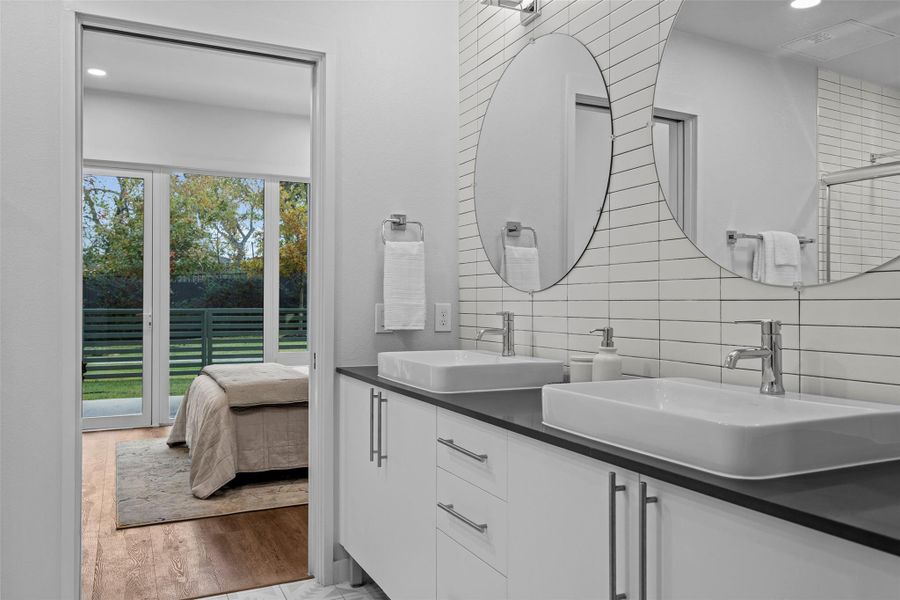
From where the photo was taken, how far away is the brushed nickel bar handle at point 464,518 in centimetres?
155

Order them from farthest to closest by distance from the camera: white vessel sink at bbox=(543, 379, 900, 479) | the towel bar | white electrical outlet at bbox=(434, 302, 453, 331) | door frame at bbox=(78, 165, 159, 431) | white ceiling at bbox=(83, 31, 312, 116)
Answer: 1. door frame at bbox=(78, 165, 159, 431)
2. white ceiling at bbox=(83, 31, 312, 116)
3. white electrical outlet at bbox=(434, 302, 453, 331)
4. the towel bar
5. white vessel sink at bbox=(543, 379, 900, 479)

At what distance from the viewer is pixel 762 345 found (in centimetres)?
136

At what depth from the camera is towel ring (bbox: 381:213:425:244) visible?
267cm

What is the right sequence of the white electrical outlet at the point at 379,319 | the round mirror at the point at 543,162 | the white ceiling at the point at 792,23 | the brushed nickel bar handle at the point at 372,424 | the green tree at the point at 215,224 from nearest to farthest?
1. the white ceiling at the point at 792,23
2. the round mirror at the point at 543,162
3. the brushed nickel bar handle at the point at 372,424
4. the white electrical outlet at the point at 379,319
5. the green tree at the point at 215,224

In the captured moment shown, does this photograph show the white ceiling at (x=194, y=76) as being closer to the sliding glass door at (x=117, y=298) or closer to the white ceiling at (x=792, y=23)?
the sliding glass door at (x=117, y=298)

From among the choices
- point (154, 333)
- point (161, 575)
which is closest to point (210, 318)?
point (154, 333)

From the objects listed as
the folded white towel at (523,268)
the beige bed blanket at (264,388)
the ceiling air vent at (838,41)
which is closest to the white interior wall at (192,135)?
the beige bed blanket at (264,388)

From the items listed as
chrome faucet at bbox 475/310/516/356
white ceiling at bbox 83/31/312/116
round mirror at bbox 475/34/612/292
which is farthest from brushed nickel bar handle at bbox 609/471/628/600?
white ceiling at bbox 83/31/312/116

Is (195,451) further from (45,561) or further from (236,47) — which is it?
(236,47)

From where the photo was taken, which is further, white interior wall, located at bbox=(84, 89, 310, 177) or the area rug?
white interior wall, located at bbox=(84, 89, 310, 177)

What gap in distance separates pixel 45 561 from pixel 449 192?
1968 millimetres

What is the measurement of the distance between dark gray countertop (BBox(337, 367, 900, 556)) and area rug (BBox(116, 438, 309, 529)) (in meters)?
2.66

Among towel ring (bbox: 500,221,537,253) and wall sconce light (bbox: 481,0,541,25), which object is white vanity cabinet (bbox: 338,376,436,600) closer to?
towel ring (bbox: 500,221,537,253)

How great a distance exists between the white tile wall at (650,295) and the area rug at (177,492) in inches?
71.0
